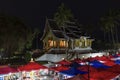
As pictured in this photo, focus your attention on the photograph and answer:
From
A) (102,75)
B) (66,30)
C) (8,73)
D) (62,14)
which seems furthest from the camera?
(62,14)

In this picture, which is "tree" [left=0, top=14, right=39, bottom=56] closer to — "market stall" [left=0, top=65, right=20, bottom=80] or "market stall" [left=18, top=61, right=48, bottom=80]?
"market stall" [left=18, top=61, right=48, bottom=80]

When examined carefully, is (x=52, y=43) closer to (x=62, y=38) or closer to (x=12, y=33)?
(x=62, y=38)

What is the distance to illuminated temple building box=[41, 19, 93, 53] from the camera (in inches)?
2827

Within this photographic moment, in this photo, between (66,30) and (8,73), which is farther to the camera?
(66,30)

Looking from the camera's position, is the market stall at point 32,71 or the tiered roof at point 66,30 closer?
the market stall at point 32,71

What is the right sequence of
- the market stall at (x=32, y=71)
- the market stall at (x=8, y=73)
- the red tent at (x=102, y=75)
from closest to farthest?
the red tent at (x=102, y=75)
the market stall at (x=8, y=73)
the market stall at (x=32, y=71)

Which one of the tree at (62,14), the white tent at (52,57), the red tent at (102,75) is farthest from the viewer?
the tree at (62,14)

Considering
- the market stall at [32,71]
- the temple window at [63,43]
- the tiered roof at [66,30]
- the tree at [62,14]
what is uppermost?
the tree at [62,14]

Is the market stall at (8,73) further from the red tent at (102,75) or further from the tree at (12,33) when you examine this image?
the tree at (12,33)

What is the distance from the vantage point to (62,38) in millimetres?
71750

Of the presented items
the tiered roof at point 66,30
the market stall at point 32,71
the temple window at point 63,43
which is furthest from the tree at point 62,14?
the market stall at point 32,71

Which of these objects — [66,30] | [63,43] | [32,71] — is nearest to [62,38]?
[63,43]

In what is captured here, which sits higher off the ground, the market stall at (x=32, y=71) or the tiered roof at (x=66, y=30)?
the tiered roof at (x=66, y=30)

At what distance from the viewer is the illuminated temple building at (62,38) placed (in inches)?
2827
